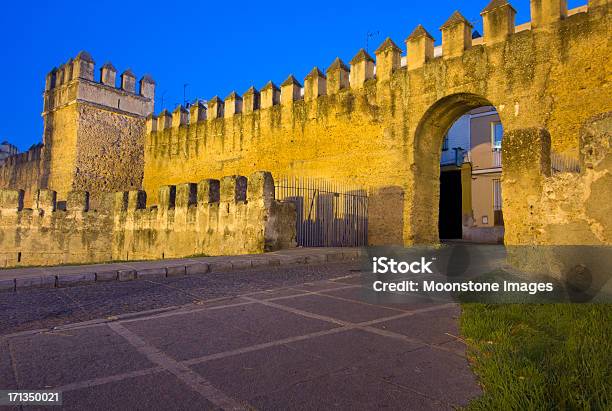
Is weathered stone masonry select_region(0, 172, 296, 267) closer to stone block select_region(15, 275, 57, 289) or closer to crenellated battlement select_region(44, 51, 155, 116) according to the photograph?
stone block select_region(15, 275, 57, 289)

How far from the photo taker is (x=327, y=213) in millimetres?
12500

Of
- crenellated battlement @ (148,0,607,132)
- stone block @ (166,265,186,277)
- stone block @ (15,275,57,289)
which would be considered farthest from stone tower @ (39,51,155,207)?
stone block @ (15,275,57,289)

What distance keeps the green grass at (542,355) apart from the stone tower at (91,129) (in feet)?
65.5

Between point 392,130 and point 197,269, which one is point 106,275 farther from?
point 392,130

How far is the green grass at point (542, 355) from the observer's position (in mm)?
1735

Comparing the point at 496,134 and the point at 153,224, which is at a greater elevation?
the point at 496,134

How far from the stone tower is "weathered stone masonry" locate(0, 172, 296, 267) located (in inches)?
174

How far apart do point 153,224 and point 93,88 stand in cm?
1094

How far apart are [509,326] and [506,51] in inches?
396

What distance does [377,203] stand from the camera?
523 inches

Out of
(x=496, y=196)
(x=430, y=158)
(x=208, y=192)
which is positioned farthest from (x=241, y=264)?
(x=496, y=196)

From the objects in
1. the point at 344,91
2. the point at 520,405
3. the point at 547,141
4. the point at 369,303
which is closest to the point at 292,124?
the point at 344,91

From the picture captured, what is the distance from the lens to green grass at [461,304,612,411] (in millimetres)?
1735

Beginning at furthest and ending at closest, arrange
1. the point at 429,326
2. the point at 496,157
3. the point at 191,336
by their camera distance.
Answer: the point at 496,157 < the point at 429,326 < the point at 191,336
